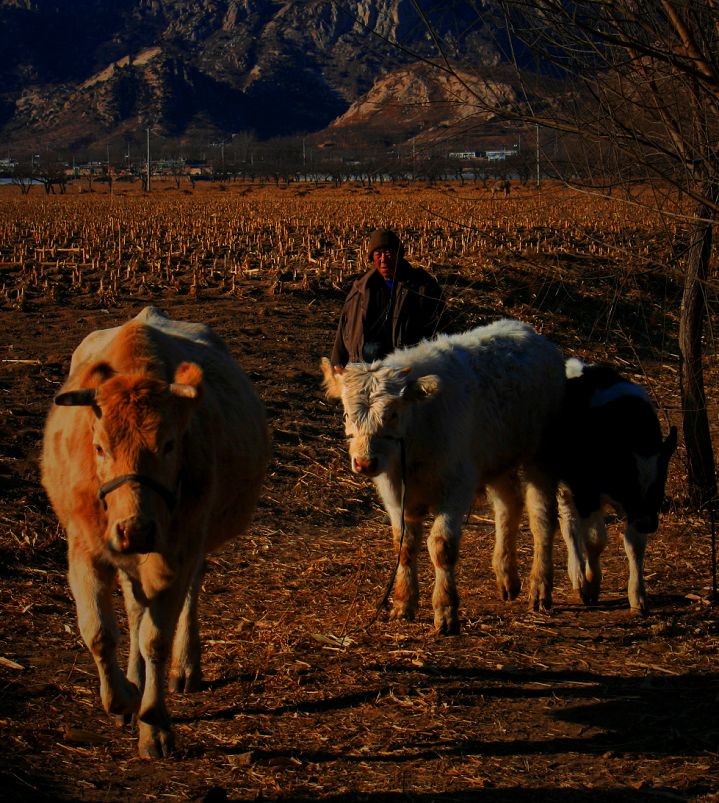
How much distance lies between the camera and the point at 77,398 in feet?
18.0

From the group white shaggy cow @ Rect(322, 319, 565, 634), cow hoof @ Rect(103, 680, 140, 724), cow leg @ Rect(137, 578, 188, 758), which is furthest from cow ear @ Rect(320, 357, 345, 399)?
cow hoof @ Rect(103, 680, 140, 724)

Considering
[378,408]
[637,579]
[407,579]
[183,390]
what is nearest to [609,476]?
[637,579]

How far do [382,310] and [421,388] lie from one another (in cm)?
147

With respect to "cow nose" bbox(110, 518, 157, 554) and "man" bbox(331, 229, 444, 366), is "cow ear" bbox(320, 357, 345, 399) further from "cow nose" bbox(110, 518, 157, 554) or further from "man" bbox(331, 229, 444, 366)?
"cow nose" bbox(110, 518, 157, 554)

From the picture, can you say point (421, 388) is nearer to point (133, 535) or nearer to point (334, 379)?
point (334, 379)

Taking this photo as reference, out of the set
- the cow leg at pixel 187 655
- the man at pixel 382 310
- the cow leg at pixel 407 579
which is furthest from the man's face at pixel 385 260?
the cow leg at pixel 187 655

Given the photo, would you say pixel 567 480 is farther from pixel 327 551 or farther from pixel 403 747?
pixel 403 747

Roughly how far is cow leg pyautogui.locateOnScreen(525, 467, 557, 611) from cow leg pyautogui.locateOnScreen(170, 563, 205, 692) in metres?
3.02

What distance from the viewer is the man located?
354 inches

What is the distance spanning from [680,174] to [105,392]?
3626 mm

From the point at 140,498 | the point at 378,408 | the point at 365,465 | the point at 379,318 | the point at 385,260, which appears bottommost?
the point at 365,465

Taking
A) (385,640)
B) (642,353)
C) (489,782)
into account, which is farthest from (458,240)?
(489,782)

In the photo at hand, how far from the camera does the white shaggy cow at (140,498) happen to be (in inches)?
215

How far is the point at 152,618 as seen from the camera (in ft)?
19.3
